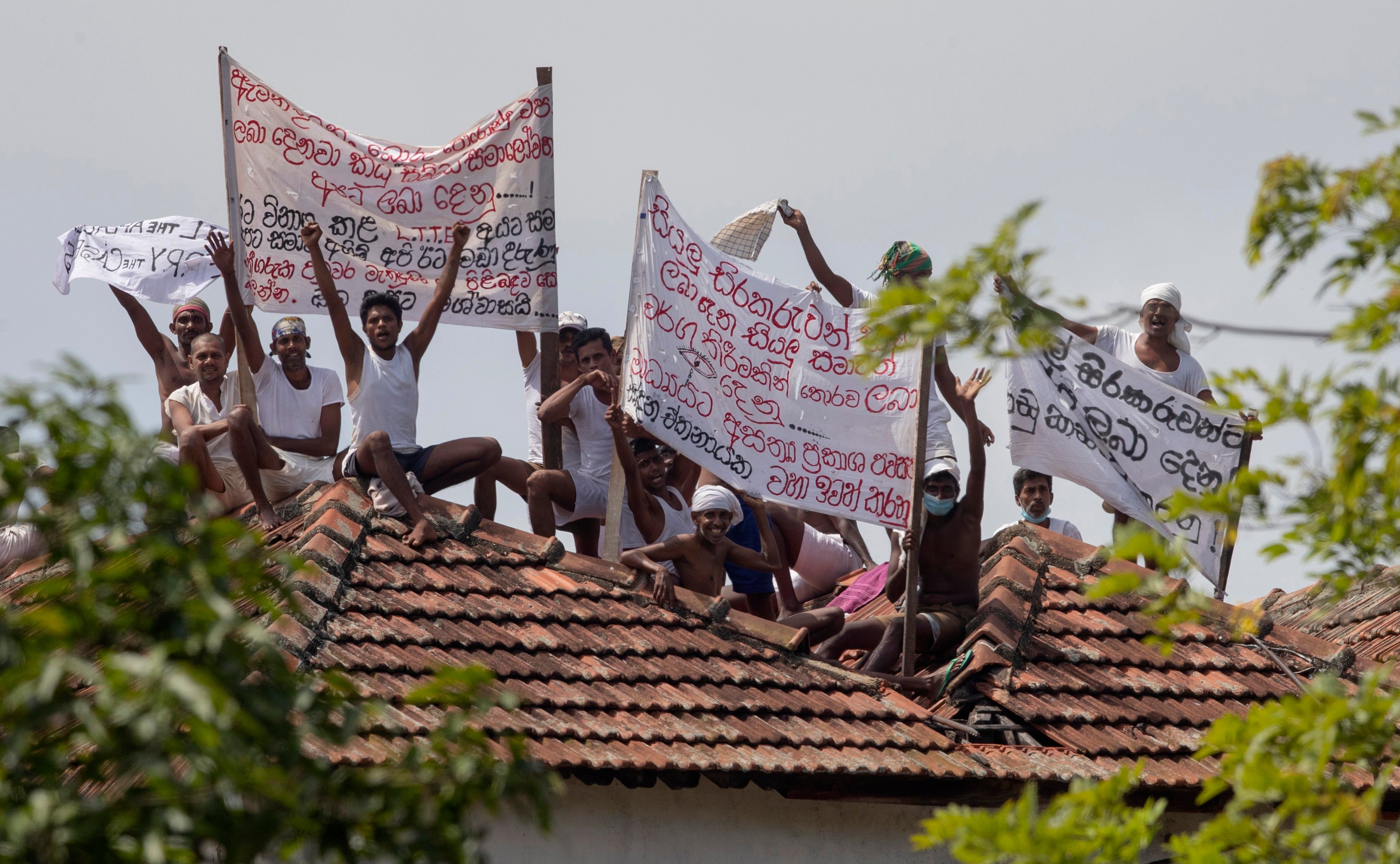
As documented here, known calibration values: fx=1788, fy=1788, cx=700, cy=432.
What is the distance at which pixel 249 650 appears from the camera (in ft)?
12.6

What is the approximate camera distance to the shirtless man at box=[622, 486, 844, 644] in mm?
10078


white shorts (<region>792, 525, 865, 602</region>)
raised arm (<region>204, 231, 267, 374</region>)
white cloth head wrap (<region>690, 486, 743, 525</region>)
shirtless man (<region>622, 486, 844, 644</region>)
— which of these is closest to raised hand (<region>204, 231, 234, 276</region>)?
raised arm (<region>204, 231, 267, 374</region>)

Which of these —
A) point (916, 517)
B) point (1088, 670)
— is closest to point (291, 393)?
point (916, 517)

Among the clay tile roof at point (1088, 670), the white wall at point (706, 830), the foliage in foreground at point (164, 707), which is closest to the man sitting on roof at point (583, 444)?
the clay tile roof at point (1088, 670)

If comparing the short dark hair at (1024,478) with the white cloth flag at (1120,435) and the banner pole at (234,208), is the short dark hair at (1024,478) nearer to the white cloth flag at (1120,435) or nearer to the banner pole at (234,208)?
the white cloth flag at (1120,435)

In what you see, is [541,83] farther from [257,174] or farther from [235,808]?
[235,808]

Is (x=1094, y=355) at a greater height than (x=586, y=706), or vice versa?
(x=1094, y=355)

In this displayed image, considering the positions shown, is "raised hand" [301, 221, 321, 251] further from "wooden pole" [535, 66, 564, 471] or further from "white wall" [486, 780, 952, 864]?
"white wall" [486, 780, 952, 864]


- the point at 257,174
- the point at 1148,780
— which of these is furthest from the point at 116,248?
the point at 1148,780

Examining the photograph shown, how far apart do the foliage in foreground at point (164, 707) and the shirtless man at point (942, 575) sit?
20.9 feet

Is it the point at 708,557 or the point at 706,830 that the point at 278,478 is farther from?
the point at 706,830

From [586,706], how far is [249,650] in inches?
193

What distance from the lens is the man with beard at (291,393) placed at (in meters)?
11.0

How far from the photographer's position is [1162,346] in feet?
38.1
